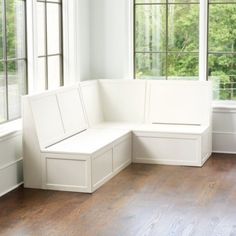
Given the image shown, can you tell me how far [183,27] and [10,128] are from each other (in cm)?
273

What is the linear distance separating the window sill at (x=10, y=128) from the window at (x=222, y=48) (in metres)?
2.56

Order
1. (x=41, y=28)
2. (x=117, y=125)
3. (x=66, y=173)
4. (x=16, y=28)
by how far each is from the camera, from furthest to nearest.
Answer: (x=117, y=125)
(x=41, y=28)
(x=16, y=28)
(x=66, y=173)

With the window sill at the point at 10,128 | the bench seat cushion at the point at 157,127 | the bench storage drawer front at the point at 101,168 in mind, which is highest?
the window sill at the point at 10,128

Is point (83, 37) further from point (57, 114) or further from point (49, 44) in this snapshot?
point (57, 114)

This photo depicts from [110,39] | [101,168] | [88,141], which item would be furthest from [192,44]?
[101,168]

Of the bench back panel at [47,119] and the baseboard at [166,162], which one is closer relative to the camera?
the bench back panel at [47,119]

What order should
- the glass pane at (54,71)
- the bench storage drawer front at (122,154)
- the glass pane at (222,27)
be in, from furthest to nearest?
the glass pane at (222,27) → the glass pane at (54,71) → the bench storage drawer front at (122,154)

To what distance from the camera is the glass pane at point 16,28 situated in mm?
5746

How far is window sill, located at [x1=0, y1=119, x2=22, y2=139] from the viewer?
5.43 m

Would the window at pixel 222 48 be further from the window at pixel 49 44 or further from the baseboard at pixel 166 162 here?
the window at pixel 49 44

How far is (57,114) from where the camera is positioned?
5996 millimetres

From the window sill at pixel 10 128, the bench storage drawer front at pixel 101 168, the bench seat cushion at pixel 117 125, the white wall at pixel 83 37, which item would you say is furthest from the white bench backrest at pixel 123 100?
the window sill at pixel 10 128

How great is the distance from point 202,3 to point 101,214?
3332mm

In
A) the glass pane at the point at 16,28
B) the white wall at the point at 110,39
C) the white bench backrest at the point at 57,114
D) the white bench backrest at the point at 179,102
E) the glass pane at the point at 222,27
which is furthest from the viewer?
the white wall at the point at 110,39
